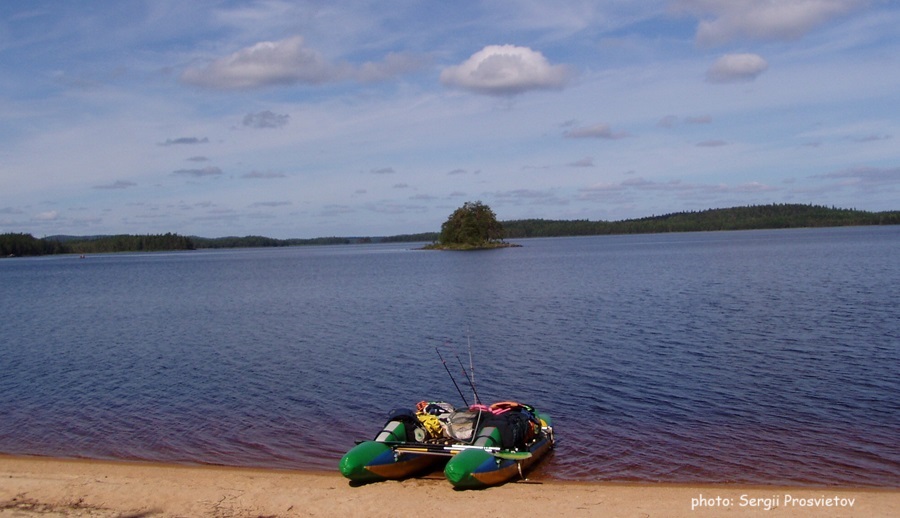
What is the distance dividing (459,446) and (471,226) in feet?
451

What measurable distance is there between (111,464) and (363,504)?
6765 millimetres

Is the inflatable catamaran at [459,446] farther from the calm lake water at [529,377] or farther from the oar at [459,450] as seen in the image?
the calm lake water at [529,377]

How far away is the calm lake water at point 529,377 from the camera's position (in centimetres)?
1591

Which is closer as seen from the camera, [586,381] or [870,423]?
[870,423]

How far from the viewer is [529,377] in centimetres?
2333

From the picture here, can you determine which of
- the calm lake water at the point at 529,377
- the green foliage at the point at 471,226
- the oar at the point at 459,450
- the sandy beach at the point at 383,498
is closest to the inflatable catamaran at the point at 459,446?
the oar at the point at 459,450

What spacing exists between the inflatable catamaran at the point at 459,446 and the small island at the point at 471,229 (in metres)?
135

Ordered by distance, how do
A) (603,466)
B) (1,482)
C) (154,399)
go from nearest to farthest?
(1,482) → (603,466) → (154,399)

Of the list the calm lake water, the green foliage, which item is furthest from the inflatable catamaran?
the green foliage

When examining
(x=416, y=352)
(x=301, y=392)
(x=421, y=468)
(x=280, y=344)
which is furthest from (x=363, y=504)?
(x=280, y=344)

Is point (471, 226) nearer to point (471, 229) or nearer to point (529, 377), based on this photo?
point (471, 229)

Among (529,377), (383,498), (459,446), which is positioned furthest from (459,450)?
(529,377)

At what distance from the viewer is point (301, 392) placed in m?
22.3

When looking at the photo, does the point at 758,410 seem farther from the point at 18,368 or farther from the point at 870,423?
the point at 18,368
